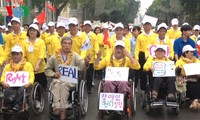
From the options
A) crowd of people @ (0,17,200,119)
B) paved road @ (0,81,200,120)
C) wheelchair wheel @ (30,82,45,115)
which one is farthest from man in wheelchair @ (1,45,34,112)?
paved road @ (0,81,200,120)

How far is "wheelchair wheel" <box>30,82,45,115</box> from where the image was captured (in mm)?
6379

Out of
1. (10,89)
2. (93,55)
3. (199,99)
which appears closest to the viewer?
(10,89)

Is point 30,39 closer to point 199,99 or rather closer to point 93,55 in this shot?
point 93,55

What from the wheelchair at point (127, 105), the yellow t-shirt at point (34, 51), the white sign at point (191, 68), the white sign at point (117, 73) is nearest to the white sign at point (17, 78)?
the yellow t-shirt at point (34, 51)

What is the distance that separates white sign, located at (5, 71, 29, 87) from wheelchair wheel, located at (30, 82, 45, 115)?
208mm

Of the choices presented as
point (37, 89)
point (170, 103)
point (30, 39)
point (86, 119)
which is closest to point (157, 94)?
point (170, 103)

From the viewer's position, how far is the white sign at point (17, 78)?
6.37 meters

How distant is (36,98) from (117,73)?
5.34 feet

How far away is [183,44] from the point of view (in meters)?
8.01

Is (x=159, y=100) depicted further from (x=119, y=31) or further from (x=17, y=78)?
(x=17, y=78)

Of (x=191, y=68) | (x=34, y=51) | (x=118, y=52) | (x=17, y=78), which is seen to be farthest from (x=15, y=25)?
(x=191, y=68)

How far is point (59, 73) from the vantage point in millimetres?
6492

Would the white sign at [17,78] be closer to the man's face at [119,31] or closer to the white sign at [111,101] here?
the white sign at [111,101]

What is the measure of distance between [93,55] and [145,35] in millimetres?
1399
